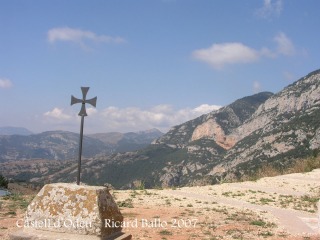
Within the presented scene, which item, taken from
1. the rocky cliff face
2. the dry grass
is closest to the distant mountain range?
the rocky cliff face

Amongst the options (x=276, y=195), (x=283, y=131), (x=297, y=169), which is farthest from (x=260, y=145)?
(x=276, y=195)

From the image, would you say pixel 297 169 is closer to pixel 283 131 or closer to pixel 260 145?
pixel 283 131

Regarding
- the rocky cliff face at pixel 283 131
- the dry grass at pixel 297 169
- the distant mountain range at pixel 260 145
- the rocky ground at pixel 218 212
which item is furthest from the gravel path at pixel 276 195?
the rocky cliff face at pixel 283 131

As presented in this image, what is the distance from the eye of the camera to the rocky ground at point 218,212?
10461 millimetres

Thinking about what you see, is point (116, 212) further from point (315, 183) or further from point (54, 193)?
point (315, 183)

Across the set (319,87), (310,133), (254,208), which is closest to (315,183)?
(254,208)

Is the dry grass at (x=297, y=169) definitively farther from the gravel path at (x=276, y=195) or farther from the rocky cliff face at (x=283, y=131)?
the rocky cliff face at (x=283, y=131)

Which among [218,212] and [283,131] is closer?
[218,212]

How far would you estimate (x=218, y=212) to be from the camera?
1403cm

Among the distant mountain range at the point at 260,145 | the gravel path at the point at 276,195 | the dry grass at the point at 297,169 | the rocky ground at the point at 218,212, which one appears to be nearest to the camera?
the rocky ground at the point at 218,212

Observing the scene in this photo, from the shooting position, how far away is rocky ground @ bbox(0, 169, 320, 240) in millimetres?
10461

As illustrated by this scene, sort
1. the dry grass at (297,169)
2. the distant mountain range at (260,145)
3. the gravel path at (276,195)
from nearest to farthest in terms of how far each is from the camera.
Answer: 1. the gravel path at (276,195)
2. the dry grass at (297,169)
3. the distant mountain range at (260,145)

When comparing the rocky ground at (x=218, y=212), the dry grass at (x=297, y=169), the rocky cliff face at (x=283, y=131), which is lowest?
the rocky ground at (x=218, y=212)

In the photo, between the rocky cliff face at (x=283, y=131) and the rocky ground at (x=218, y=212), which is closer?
the rocky ground at (x=218, y=212)
